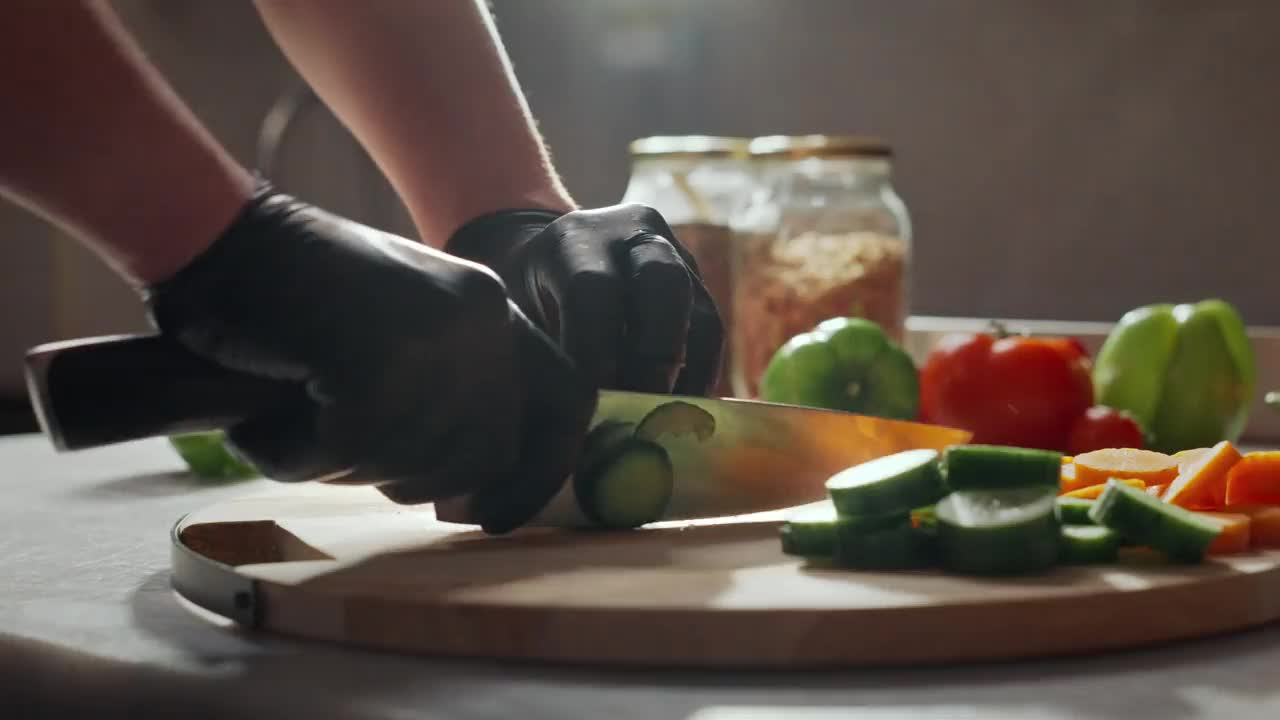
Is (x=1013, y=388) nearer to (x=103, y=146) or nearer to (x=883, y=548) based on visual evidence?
(x=883, y=548)

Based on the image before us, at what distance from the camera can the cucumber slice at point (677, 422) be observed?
97 cm

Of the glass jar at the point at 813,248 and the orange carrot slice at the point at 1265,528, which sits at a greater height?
the glass jar at the point at 813,248

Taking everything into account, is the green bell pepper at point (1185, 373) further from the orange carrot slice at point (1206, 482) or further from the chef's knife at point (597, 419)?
the orange carrot slice at point (1206, 482)

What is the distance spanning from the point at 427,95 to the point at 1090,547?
0.55 meters

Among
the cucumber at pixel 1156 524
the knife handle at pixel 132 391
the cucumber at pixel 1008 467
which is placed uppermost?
the knife handle at pixel 132 391

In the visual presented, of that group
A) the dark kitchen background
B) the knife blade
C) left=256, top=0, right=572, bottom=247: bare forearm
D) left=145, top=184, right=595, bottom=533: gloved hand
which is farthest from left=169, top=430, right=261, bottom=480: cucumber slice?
the dark kitchen background

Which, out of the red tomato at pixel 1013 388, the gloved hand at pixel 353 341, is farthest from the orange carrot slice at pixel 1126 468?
the red tomato at pixel 1013 388

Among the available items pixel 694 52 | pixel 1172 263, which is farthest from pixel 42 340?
pixel 1172 263

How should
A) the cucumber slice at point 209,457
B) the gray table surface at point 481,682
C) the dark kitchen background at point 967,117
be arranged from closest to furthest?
the gray table surface at point 481,682 < the cucumber slice at point 209,457 < the dark kitchen background at point 967,117

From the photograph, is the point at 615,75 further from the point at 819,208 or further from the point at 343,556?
the point at 343,556

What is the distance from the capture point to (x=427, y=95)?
3.42 ft

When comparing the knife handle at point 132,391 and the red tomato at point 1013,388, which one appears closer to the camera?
the knife handle at point 132,391

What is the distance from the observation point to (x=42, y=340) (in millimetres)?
2668

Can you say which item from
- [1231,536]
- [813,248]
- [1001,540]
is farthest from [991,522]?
[813,248]
